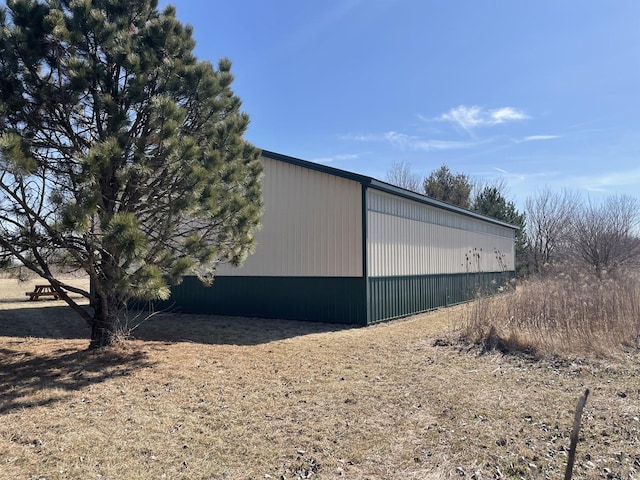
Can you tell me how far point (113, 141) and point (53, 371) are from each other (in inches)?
130

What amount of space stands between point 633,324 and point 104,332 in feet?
29.3

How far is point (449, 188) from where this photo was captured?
31.9m

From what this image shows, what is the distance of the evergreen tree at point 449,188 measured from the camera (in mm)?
31703

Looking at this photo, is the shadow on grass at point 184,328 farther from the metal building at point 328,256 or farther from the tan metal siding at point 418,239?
the tan metal siding at point 418,239

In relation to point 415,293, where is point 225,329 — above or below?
below

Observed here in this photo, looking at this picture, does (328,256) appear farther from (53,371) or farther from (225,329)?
(53,371)

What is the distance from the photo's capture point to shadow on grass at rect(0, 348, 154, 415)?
Answer: 5.07m

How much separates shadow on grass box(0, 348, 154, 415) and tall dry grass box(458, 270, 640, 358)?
5587mm

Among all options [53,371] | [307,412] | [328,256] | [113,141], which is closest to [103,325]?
[53,371]

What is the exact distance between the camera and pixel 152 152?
5.92 meters

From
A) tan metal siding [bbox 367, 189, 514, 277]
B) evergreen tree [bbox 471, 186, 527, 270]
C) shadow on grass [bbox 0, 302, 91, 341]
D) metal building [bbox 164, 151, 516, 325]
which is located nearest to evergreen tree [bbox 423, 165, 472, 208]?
evergreen tree [bbox 471, 186, 527, 270]

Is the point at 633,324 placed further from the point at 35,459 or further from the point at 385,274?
the point at 35,459

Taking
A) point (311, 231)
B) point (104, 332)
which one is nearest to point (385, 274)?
point (311, 231)

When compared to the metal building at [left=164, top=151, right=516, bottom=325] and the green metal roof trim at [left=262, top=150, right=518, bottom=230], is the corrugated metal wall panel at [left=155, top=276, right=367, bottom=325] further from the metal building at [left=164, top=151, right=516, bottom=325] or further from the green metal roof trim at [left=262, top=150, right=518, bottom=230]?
the green metal roof trim at [left=262, top=150, right=518, bottom=230]
